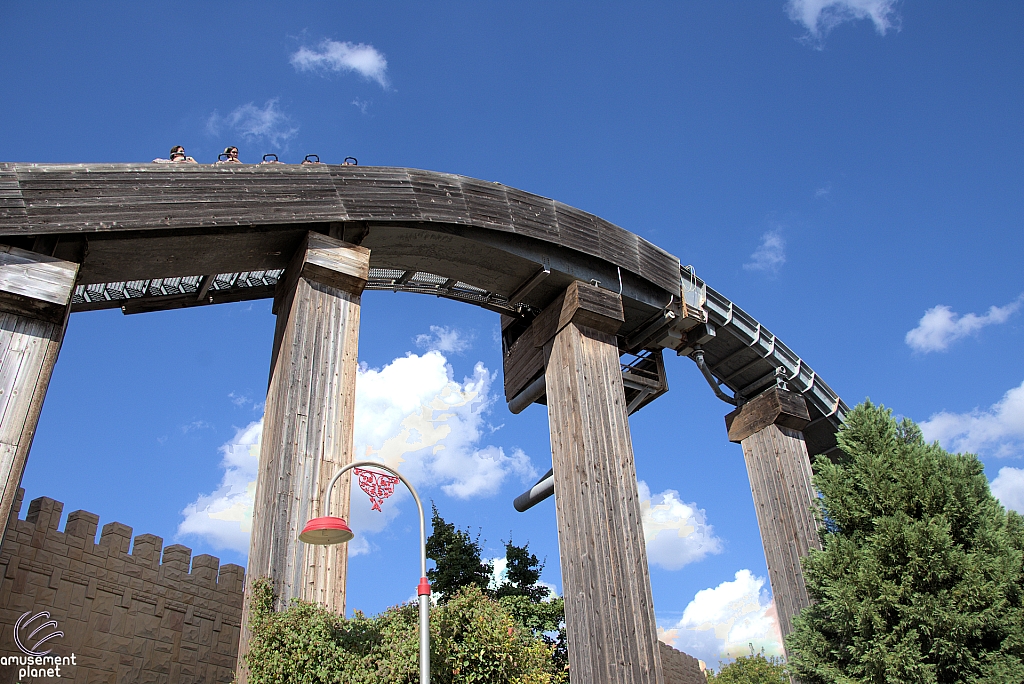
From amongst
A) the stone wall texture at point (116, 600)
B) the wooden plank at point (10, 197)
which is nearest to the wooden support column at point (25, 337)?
the wooden plank at point (10, 197)

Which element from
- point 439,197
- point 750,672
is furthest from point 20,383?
point 750,672

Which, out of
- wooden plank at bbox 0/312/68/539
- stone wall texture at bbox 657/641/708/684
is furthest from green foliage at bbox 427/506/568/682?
wooden plank at bbox 0/312/68/539

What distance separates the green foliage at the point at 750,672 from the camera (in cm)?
2648

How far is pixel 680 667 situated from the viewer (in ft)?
62.8

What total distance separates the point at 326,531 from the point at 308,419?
6.60 ft

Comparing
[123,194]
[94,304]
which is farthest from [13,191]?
[94,304]

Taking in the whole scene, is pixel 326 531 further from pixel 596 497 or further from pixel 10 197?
pixel 596 497

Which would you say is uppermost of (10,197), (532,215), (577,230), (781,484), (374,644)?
(577,230)

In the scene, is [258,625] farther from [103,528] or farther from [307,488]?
[103,528]

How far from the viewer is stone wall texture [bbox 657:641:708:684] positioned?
18562 mm

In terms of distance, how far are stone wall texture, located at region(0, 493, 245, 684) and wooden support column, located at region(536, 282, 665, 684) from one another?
21.5ft

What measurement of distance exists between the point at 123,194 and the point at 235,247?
124 centimetres

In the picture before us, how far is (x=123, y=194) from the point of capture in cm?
759

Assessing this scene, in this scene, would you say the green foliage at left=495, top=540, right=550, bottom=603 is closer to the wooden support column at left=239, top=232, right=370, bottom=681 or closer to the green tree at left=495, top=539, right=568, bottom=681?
the green tree at left=495, top=539, right=568, bottom=681
